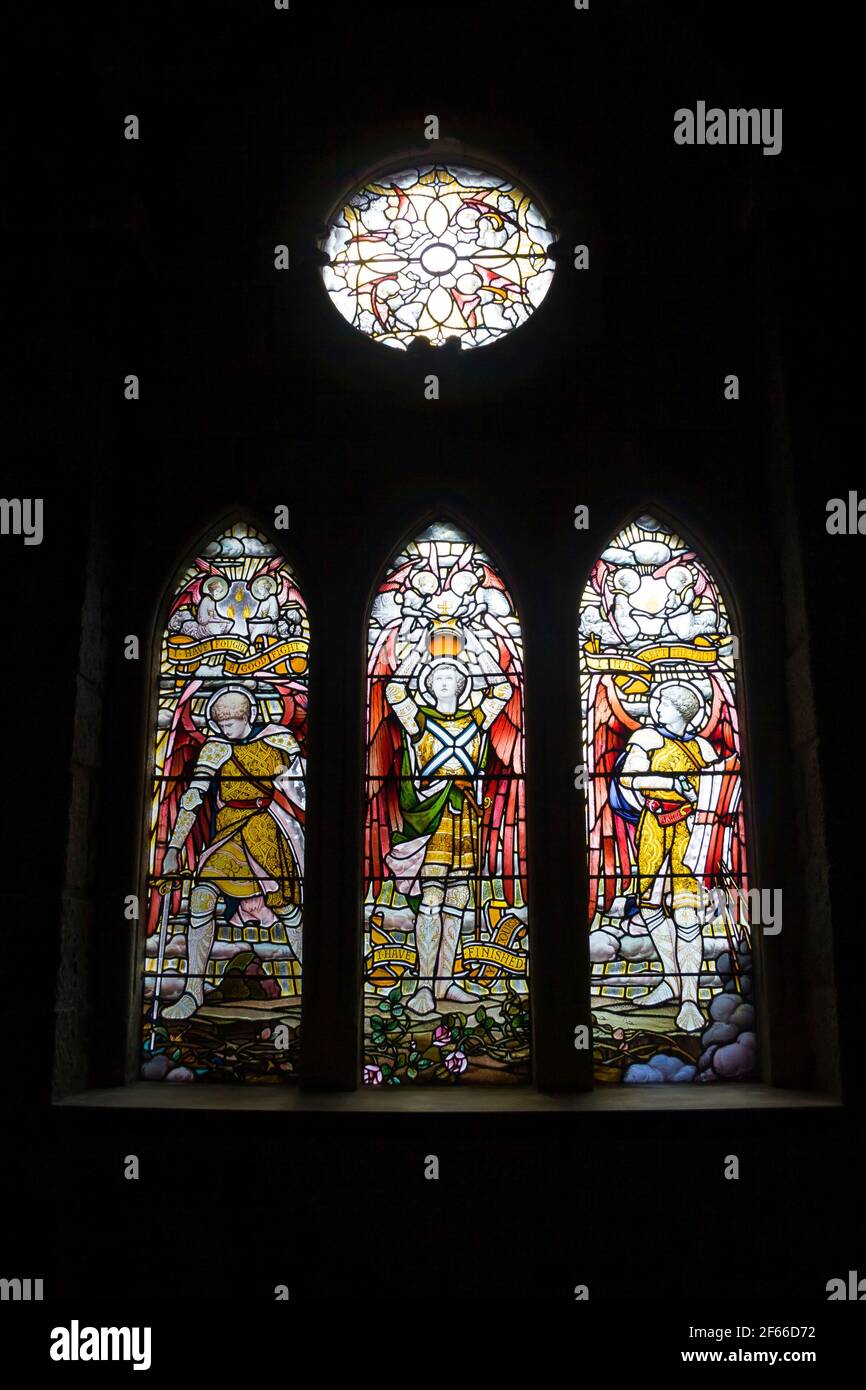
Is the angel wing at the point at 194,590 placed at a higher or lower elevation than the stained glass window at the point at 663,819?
higher

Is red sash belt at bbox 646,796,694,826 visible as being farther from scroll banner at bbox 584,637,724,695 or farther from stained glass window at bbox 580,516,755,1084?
scroll banner at bbox 584,637,724,695

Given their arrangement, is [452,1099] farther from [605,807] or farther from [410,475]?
[410,475]

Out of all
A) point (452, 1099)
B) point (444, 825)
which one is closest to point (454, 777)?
point (444, 825)

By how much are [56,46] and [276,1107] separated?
384 cm

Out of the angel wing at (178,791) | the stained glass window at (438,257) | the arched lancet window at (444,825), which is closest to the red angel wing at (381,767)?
the arched lancet window at (444,825)

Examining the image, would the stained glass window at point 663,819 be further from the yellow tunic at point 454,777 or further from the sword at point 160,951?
the sword at point 160,951

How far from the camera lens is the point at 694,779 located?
3846 millimetres

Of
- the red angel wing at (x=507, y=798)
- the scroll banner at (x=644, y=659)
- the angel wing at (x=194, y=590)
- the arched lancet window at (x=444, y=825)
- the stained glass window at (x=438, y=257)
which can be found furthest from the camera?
the stained glass window at (x=438, y=257)

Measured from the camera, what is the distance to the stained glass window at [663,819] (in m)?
3.66

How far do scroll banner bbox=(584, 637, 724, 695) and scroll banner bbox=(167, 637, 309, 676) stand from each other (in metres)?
1.06

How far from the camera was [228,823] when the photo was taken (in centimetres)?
386

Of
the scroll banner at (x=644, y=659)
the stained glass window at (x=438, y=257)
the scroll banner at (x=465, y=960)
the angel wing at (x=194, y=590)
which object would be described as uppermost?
the stained glass window at (x=438, y=257)

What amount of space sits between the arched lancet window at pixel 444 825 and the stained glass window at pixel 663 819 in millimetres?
285

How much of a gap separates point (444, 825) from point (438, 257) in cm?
228
